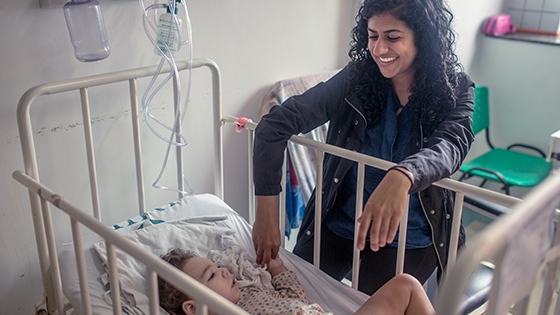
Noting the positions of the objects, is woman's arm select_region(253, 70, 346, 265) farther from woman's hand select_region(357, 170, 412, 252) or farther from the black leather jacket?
woman's hand select_region(357, 170, 412, 252)

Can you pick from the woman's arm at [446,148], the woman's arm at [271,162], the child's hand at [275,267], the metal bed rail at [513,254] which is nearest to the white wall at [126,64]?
the woman's arm at [271,162]

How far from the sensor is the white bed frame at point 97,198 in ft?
3.31

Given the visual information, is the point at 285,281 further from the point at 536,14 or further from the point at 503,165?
the point at 536,14

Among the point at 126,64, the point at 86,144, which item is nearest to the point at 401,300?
the point at 86,144

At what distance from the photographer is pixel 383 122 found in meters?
1.61

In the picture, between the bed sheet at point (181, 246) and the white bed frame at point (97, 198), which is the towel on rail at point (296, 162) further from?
the bed sheet at point (181, 246)

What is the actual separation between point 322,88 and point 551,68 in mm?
2039

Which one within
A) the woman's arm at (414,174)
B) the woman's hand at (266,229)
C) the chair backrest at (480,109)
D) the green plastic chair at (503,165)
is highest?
the woman's arm at (414,174)

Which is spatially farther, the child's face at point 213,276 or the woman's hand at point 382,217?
the child's face at point 213,276

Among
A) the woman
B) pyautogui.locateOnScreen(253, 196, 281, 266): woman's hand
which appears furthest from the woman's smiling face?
pyautogui.locateOnScreen(253, 196, 281, 266): woman's hand

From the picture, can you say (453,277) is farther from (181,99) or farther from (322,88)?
(181,99)

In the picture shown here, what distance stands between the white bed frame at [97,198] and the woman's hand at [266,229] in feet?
0.48

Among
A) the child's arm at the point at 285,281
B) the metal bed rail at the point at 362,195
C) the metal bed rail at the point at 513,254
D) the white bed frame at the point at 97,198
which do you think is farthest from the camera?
the child's arm at the point at 285,281

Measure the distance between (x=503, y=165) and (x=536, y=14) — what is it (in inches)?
39.6
